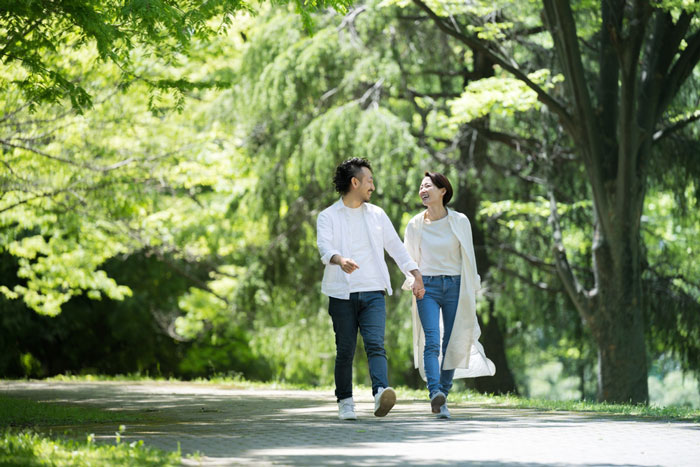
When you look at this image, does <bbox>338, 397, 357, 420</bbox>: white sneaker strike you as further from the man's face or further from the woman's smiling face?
the woman's smiling face

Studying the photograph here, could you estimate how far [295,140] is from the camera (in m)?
17.9

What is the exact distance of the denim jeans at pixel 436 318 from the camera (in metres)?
8.14

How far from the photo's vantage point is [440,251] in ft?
27.4

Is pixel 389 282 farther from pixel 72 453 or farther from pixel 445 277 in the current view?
pixel 72 453

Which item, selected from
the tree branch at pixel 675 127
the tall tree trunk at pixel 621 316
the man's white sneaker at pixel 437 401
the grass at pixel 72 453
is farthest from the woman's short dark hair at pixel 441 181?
the tree branch at pixel 675 127

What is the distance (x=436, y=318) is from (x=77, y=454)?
384cm

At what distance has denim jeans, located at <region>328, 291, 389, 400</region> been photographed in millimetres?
7715

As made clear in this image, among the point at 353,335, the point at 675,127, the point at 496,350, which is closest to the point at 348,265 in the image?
the point at 353,335

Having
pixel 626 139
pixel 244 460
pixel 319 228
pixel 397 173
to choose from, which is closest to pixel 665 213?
pixel 397 173

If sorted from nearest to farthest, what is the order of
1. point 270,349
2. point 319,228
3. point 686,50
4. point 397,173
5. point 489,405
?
point 319,228
point 489,405
point 686,50
point 397,173
point 270,349

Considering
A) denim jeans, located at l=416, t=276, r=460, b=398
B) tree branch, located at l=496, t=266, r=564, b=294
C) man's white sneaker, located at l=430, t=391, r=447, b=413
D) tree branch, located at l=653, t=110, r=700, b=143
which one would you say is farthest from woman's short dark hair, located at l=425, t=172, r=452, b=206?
tree branch, located at l=496, t=266, r=564, b=294

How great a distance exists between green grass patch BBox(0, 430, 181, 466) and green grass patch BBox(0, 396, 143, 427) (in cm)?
205

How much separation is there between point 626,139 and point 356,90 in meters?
6.01

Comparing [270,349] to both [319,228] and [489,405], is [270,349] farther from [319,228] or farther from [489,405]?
[319,228]
